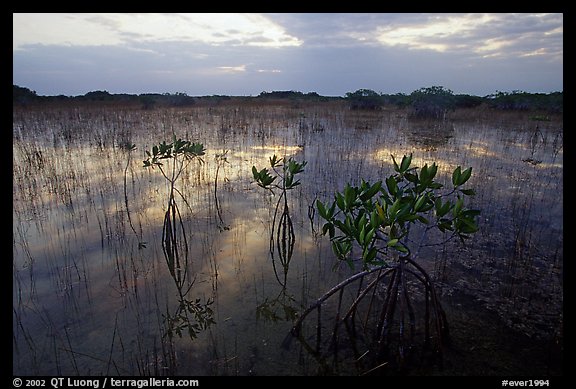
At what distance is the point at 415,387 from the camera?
108 inches

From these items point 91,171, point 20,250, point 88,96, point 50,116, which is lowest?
point 20,250

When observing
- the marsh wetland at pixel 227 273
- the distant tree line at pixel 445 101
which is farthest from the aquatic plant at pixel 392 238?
the distant tree line at pixel 445 101

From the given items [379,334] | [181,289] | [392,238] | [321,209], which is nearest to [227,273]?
[181,289]

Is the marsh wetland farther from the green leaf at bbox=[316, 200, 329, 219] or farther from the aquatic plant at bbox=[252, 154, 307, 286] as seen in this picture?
the green leaf at bbox=[316, 200, 329, 219]

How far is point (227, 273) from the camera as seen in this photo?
4336 mm

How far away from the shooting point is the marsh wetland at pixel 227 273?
2.97 metres

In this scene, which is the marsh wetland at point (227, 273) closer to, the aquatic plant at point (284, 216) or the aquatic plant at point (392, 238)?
the aquatic plant at point (284, 216)

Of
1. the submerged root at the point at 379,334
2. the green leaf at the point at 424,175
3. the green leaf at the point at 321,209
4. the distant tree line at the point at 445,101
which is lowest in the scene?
the submerged root at the point at 379,334

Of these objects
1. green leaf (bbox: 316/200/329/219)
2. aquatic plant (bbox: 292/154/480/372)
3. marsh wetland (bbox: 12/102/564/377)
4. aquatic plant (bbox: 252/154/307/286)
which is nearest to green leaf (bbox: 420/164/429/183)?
aquatic plant (bbox: 292/154/480/372)

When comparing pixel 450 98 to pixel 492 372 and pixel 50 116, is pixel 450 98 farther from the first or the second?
pixel 50 116

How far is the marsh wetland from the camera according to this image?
9.75ft

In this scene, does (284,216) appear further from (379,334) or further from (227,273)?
(379,334)
